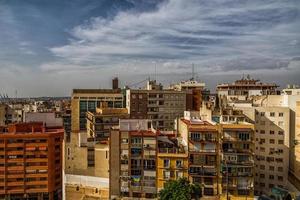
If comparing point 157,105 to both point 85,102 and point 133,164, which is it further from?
point 133,164

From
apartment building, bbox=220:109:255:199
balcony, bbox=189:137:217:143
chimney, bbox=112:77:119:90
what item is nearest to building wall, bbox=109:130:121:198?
balcony, bbox=189:137:217:143

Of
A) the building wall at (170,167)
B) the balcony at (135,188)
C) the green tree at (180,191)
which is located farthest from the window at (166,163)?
the balcony at (135,188)

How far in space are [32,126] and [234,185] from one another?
134 ft

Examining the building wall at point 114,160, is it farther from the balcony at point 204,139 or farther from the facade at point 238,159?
the facade at point 238,159

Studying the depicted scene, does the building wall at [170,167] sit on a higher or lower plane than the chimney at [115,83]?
lower

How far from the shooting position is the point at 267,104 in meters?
61.4

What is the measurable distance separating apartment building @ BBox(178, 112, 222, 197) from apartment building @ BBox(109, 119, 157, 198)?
5.30 meters

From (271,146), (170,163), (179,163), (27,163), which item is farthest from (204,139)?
(27,163)

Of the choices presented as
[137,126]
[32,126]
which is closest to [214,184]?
[137,126]

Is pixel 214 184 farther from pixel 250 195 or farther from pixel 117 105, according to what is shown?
pixel 117 105

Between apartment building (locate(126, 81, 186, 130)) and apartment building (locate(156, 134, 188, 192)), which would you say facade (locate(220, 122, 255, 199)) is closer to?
apartment building (locate(156, 134, 188, 192))

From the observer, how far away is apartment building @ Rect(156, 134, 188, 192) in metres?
46.0

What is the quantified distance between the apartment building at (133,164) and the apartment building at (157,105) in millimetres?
24528

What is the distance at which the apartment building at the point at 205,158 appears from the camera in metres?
45.1
